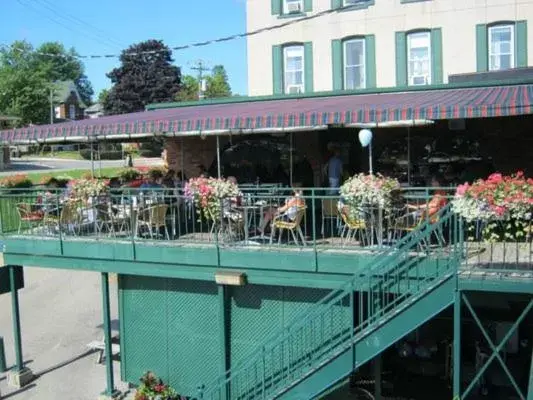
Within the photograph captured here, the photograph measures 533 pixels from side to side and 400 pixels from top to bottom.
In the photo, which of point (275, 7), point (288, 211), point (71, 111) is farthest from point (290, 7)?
point (71, 111)

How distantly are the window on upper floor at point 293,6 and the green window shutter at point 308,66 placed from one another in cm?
110

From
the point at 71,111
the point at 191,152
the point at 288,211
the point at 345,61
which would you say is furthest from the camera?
the point at 71,111

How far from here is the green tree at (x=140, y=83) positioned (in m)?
68.9

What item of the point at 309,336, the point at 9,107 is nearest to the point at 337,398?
the point at 309,336

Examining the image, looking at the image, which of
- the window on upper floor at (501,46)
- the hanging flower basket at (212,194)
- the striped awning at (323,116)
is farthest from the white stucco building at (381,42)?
the hanging flower basket at (212,194)

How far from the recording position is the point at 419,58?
19.8 m

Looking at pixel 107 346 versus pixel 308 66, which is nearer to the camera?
pixel 107 346

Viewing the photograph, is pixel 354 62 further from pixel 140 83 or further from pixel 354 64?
pixel 140 83

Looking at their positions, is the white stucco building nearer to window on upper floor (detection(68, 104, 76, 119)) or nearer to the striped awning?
the striped awning

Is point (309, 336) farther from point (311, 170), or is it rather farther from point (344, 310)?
point (311, 170)

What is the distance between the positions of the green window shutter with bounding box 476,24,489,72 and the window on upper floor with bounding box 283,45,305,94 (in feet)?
16.9

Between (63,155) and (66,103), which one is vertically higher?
(66,103)

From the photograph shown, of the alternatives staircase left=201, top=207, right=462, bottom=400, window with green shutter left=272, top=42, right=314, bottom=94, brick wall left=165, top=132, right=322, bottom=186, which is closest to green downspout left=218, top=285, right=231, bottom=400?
staircase left=201, top=207, right=462, bottom=400

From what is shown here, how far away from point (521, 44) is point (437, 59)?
2240mm
